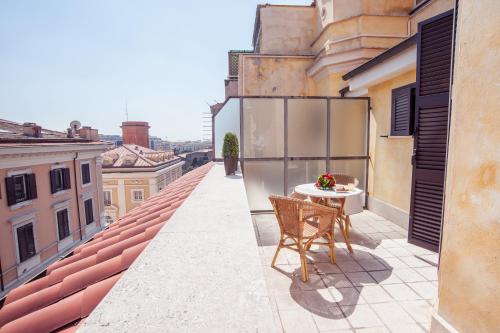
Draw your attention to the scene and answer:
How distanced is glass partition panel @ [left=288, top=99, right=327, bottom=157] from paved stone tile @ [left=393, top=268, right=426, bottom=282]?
3380mm

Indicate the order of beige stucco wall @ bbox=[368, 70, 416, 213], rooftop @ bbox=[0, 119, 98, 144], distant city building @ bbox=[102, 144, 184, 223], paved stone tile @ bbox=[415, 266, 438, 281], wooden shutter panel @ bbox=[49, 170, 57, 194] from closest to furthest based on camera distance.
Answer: paved stone tile @ bbox=[415, 266, 438, 281], beige stucco wall @ bbox=[368, 70, 416, 213], rooftop @ bbox=[0, 119, 98, 144], wooden shutter panel @ bbox=[49, 170, 57, 194], distant city building @ bbox=[102, 144, 184, 223]

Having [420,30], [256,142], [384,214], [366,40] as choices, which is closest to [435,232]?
[384,214]

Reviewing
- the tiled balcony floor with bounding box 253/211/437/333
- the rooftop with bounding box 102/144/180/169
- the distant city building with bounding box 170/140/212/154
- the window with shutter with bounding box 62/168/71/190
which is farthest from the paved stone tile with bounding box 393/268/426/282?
the distant city building with bounding box 170/140/212/154

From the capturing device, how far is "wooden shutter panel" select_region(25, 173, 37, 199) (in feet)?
39.6

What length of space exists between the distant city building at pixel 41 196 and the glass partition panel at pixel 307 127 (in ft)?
39.0

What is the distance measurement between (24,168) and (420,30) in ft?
50.5

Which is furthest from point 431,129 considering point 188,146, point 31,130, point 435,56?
point 188,146

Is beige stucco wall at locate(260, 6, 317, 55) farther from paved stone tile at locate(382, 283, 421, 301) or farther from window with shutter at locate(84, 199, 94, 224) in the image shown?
window with shutter at locate(84, 199, 94, 224)

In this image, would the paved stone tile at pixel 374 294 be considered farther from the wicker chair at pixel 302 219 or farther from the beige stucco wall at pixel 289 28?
the beige stucco wall at pixel 289 28

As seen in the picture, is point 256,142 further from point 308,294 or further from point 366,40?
point 366,40

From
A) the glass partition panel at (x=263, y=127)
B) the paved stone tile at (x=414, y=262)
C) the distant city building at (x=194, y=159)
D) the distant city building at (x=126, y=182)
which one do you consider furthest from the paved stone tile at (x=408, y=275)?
the distant city building at (x=194, y=159)

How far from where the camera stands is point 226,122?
21.4ft

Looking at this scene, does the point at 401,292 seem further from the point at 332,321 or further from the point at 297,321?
the point at 297,321

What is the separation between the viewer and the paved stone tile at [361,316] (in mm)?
2559
